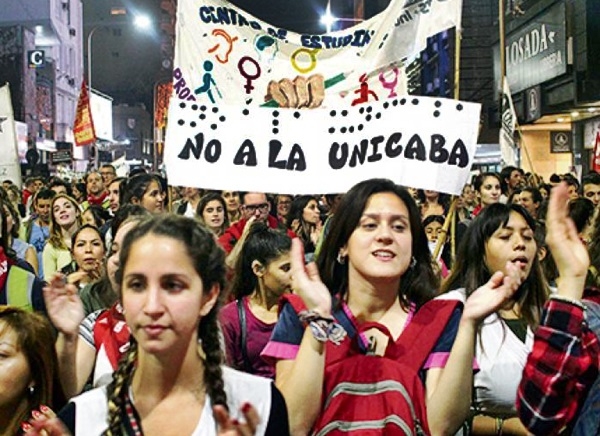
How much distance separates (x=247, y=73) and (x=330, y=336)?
15.5 feet

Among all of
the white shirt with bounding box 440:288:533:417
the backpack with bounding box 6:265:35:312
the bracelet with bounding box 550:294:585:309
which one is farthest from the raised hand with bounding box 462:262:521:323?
the backpack with bounding box 6:265:35:312

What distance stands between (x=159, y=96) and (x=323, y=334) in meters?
41.0

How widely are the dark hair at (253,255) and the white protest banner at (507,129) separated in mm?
6689

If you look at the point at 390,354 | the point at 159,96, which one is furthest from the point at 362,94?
the point at 159,96

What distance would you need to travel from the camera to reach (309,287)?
3.38m

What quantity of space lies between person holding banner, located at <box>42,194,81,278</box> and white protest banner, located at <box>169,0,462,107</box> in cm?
225

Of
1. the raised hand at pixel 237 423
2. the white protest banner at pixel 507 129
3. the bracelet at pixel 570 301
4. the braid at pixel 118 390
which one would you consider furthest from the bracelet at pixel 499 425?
the white protest banner at pixel 507 129

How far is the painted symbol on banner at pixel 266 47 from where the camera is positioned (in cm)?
786

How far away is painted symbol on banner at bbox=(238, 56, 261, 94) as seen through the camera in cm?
772

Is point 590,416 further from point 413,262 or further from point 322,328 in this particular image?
point 413,262

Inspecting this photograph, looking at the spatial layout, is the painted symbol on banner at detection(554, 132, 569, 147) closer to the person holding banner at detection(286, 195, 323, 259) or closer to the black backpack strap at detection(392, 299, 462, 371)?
the person holding banner at detection(286, 195, 323, 259)

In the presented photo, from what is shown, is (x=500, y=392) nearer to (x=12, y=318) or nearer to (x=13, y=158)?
(x=12, y=318)

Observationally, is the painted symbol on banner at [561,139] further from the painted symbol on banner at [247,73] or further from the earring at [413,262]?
the earring at [413,262]

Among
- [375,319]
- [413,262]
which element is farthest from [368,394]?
[413,262]
